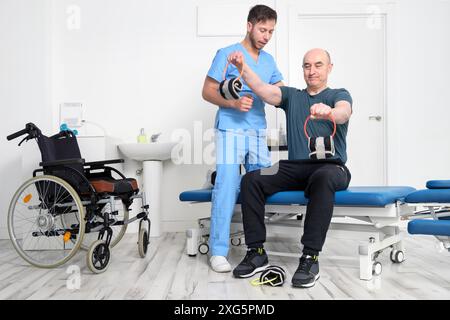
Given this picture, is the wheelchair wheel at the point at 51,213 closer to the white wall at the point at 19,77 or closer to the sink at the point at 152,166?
the sink at the point at 152,166

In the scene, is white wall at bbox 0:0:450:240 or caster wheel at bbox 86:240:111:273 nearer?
caster wheel at bbox 86:240:111:273

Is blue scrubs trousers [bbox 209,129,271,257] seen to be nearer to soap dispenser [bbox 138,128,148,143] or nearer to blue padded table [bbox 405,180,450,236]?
blue padded table [bbox 405,180,450,236]

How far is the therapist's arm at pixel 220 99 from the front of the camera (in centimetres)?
230

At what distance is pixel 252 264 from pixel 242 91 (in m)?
0.92

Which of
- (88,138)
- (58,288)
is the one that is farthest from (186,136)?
(58,288)

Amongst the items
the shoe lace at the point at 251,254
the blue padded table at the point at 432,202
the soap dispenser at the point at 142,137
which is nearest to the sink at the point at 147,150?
the soap dispenser at the point at 142,137

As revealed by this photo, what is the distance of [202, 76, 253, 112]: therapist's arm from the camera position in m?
2.30

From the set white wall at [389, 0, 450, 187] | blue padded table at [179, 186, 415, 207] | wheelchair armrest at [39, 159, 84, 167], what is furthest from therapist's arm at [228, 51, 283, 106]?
white wall at [389, 0, 450, 187]

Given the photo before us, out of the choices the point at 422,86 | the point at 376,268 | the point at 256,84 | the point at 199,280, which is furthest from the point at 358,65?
the point at 199,280

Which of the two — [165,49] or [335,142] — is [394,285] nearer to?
[335,142]

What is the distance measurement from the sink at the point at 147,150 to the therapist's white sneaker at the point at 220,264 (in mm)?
1406

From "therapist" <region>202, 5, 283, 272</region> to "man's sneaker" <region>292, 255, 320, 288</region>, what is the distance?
0.45 m

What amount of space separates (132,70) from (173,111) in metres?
0.49
